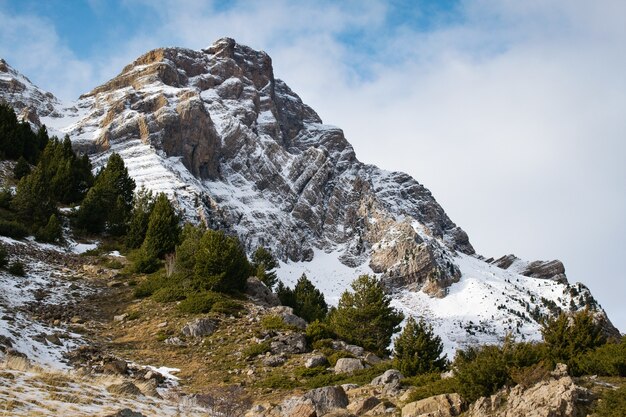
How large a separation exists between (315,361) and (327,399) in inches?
262

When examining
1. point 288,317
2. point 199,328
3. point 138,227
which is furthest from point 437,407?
point 138,227

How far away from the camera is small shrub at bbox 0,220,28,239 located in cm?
3606

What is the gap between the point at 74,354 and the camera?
805 inches

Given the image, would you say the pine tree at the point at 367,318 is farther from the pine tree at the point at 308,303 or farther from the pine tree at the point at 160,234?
the pine tree at the point at 160,234

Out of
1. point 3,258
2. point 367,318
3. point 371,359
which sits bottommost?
point 371,359

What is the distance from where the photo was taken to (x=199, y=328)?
2619cm

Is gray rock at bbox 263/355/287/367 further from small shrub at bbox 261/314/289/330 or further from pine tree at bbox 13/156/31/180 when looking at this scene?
pine tree at bbox 13/156/31/180

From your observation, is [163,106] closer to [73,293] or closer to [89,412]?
[73,293]

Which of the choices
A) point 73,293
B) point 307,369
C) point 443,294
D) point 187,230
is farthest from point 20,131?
point 443,294

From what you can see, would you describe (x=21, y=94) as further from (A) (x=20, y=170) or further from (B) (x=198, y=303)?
(B) (x=198, y=303)

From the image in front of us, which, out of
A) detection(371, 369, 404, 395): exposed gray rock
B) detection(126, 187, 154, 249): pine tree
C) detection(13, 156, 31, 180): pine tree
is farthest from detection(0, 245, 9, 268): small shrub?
detection(13, 156, 31, 180): pine tree

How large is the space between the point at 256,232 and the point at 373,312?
16155cm

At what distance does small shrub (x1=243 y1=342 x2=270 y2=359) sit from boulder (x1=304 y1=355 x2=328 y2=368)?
2.37 meters

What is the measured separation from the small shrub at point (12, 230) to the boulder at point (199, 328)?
714 inches
